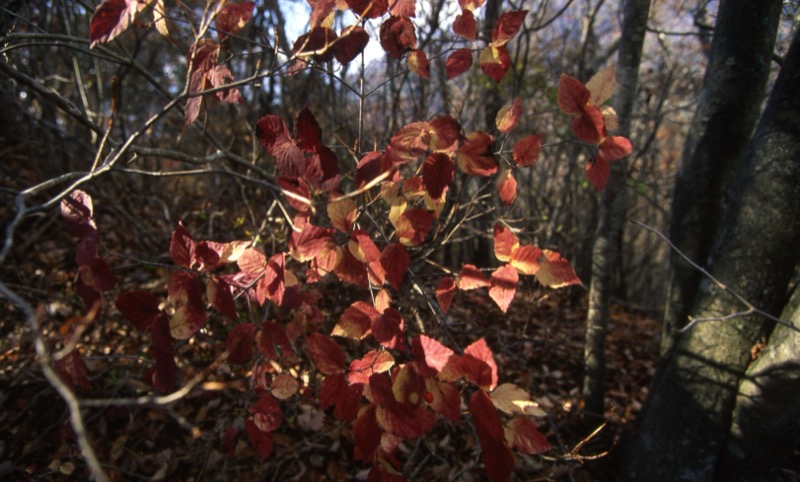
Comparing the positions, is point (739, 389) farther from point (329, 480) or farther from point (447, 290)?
point (329, 480)

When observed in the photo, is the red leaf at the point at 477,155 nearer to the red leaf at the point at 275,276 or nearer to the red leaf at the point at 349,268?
the red leaf at the point at 349,268

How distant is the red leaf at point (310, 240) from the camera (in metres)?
1.21

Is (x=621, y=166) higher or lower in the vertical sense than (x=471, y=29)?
lower

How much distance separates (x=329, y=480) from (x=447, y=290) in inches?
51.6

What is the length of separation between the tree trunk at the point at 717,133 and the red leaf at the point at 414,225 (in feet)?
5.42

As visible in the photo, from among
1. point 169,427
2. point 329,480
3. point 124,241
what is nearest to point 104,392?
point 169,427

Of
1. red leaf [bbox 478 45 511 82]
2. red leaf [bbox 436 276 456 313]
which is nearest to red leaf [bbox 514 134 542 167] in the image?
red leaf [bbox 478 45 511 82]

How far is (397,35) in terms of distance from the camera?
1.38 meters

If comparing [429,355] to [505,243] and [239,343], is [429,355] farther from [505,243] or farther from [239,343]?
[239,343]

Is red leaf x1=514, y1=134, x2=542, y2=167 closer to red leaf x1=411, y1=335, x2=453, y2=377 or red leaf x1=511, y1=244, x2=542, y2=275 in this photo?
red leaf x1=511, y1=244, x2=542, y2=275

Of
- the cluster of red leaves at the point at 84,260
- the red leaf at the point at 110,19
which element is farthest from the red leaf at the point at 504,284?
the red leaf at the point at 110,19

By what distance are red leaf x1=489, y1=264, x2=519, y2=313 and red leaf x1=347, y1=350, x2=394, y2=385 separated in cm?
35

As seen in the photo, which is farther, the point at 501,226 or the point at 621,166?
the point at 621,166

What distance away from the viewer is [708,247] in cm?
217
